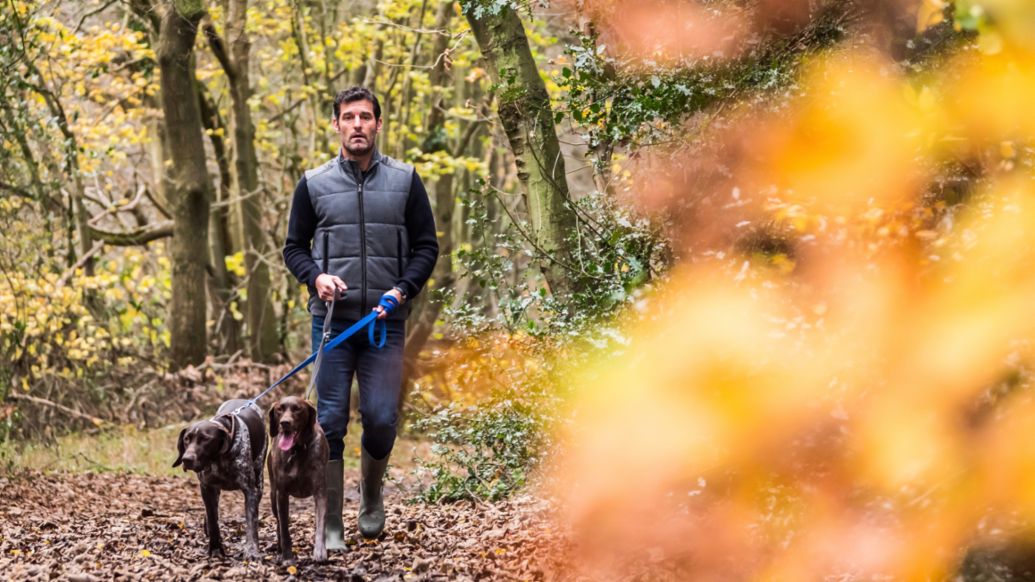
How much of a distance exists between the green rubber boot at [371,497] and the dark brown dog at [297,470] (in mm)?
585

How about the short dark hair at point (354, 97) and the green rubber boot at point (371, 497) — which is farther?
the green rubber boot at point (371, 497)

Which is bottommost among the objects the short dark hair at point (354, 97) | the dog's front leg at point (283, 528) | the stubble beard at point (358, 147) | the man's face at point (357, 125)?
the dog's front leg at point (283, 528)

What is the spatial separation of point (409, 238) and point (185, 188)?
10.9 m

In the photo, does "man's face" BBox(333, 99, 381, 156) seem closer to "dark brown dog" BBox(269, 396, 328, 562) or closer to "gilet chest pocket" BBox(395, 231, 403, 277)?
"gilet chest pocket" BBox(395, 231, 403, 277)

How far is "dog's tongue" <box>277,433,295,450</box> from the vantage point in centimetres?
603

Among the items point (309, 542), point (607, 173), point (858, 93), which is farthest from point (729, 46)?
point (309, 542)

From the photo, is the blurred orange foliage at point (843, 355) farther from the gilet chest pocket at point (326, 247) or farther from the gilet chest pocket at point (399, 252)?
the gilet chest pocket at point (326, 247)

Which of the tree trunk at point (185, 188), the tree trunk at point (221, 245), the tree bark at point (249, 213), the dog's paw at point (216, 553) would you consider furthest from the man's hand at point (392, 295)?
the tree trunk at point (221, 245)

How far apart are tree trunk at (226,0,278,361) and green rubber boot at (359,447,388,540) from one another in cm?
1270

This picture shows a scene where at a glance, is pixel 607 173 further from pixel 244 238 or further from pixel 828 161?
pixel 244 238

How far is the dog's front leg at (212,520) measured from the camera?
20.9 ft

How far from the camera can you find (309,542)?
23.7ft

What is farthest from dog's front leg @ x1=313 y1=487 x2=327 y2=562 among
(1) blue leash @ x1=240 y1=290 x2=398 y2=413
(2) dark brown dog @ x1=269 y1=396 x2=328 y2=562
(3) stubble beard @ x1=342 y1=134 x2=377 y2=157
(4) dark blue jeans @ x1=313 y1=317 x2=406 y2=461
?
(3) stubble beard @ x1=342 y1=134 x2=377 y2=157

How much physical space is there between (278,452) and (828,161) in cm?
321
